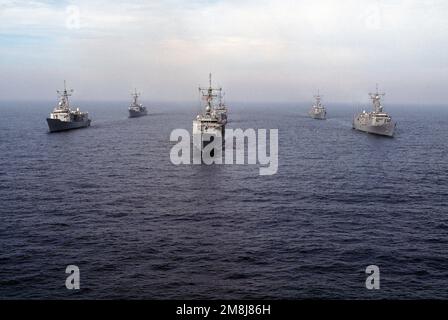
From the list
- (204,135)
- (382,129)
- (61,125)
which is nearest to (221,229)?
(204,135)

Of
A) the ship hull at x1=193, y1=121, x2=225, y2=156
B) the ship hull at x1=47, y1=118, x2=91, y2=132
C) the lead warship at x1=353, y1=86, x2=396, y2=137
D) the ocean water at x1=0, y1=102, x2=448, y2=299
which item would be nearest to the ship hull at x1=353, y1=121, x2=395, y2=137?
the lead warship at x1=353, y1=86, x2=396, y2=137

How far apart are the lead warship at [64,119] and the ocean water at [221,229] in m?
56.6

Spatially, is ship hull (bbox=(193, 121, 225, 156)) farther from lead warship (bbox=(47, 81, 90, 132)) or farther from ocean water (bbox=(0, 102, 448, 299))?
lead warship (bbox=(47, 81, 90, 132))

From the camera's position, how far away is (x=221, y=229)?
4616 cm

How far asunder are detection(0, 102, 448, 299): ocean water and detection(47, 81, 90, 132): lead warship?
5663 centimetres

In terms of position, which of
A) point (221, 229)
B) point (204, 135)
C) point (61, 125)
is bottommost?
point (221, 229)

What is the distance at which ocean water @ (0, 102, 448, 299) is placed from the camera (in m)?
33.6

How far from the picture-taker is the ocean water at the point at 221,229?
110ft

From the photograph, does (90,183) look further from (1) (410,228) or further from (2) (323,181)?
(1) (410,228)

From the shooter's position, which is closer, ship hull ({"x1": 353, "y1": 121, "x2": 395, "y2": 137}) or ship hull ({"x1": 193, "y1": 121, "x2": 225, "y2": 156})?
ship hull ({"x1": 193, "y1": 121, "x2": 225, "y2": 156})

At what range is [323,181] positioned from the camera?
6988cm

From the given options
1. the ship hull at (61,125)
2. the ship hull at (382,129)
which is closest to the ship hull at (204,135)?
the ship hull at (382,129)

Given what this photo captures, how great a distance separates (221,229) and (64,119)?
386ft

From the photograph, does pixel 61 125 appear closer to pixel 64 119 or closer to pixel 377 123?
pixel 64 119
